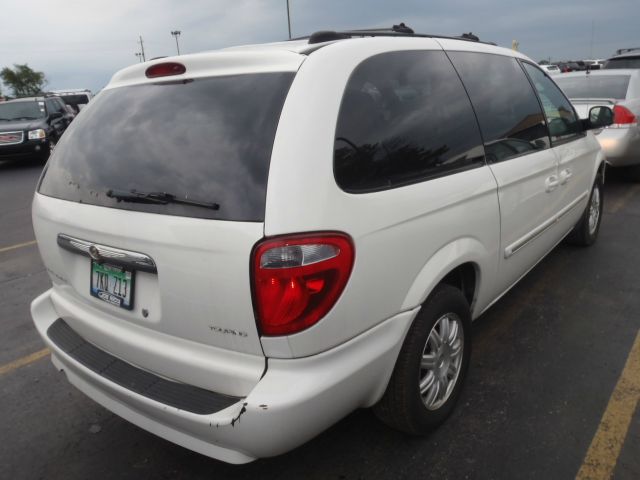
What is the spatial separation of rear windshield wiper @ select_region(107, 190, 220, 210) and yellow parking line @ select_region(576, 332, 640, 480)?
189 cm

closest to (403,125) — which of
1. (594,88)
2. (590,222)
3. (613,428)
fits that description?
(613,428)

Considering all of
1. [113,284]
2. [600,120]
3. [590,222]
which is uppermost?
[600,120]

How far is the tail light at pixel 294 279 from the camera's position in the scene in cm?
166

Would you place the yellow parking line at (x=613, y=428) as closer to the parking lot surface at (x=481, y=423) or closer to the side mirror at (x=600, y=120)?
the parking lot surface at (x=481, y=423)

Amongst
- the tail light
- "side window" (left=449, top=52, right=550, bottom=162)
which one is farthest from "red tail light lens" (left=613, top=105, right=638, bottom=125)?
the tail light

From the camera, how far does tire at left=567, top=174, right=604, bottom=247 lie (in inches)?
180

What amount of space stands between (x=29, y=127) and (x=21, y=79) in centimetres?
6650

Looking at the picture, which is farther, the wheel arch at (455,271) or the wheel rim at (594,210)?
the wheel rim at (594,210)

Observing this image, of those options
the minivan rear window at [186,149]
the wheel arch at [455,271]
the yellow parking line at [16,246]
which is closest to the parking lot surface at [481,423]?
the wheel arch at [455,271]

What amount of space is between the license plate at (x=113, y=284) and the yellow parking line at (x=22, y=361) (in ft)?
5.12

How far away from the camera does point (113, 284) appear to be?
2035 millimetres

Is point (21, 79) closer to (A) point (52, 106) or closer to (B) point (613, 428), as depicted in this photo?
(A) point (52, 106)

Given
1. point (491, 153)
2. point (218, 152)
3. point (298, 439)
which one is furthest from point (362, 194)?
point (491, 153)

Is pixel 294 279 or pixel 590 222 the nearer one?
pixel 294 279
